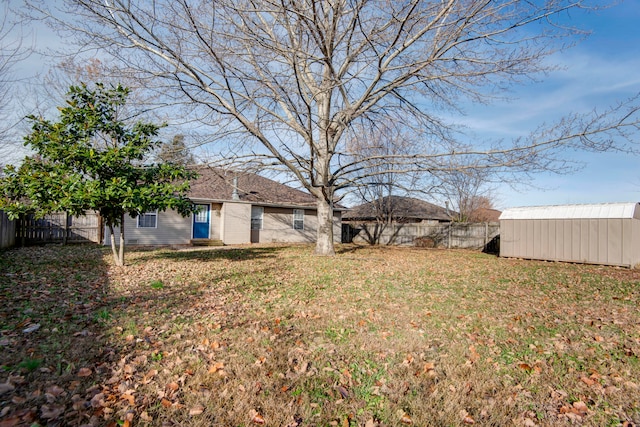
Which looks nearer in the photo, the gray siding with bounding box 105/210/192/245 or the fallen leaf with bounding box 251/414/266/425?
the fallen leaf with bounding box 251/414/266/425

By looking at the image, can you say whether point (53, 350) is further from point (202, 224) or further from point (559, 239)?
point (559, 239)

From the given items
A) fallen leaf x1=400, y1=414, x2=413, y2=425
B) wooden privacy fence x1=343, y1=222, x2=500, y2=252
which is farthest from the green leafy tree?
wooden privacy fence x1=343, y1=222, x2=500, y2=252

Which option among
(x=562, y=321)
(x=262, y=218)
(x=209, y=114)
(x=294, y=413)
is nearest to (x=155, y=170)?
(x=209, y=114)

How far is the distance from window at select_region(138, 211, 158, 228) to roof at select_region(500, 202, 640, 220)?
54.2ft

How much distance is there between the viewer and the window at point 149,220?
16594 mm

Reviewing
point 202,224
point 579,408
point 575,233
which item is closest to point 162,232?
point 202,224

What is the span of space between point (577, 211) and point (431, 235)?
8.82m

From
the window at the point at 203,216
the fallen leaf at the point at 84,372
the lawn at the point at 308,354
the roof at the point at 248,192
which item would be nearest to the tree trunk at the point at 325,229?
the lawn at the point at 308,354

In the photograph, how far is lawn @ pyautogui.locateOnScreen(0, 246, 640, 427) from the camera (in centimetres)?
282

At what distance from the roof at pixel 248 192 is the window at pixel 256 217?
21.3 inches

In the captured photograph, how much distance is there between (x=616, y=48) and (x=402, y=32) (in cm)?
504

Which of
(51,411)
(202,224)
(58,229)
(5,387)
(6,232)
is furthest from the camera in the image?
(202,224)

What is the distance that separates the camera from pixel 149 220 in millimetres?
16828

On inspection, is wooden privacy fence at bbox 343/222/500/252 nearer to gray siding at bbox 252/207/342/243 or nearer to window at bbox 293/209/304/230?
gray siding at bbox 252/207/342/243
